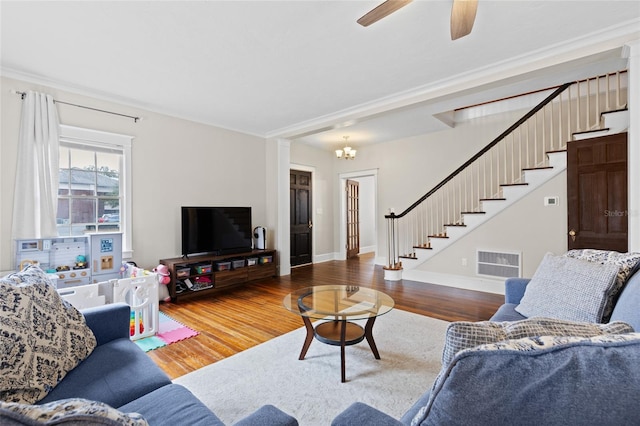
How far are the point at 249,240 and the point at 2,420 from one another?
4696 mm

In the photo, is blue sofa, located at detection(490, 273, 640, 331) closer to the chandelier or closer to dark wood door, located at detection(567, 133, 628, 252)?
dark wood door, located at detection(567, 133, 628, 252)

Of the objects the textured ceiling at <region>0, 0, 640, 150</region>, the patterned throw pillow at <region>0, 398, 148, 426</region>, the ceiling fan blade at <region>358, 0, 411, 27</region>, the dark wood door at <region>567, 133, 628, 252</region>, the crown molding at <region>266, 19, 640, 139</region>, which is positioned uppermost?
the textured ceiling at <region>0, 0, 640, 150</region>

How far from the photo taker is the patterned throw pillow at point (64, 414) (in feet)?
1.63

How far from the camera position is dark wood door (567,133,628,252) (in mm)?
3275

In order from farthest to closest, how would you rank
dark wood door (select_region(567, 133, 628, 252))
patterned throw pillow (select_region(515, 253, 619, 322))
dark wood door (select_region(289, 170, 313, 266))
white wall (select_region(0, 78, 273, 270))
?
dark wood door (select_region(289, 170, 313, 266)) < dark wood door (select_region(567, 133, 628, 252)) < white wall (select_region(0, 78, 273, 270)) < patterned throw pillow (select_region(515, 253, 619, 322))

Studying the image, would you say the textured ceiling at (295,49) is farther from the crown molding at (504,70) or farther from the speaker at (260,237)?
the speaker at (260,237)

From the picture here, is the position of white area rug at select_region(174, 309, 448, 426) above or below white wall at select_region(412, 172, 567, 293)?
below

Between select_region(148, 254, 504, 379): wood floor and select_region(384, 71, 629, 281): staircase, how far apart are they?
0.82 m

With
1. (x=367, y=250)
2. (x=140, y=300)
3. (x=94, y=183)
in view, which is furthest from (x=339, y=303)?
(x=367, y=250)

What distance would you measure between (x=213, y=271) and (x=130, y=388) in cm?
323

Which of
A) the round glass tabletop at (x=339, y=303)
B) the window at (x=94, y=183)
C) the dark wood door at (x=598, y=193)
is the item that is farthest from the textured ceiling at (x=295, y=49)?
the round glass tabletop at (x=339, y=303)

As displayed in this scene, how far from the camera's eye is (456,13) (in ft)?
6.49

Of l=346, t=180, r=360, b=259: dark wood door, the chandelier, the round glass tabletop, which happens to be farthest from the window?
l=346, t=180, r=360, b=259: dark wood door

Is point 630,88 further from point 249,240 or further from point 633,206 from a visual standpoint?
point 249,240
